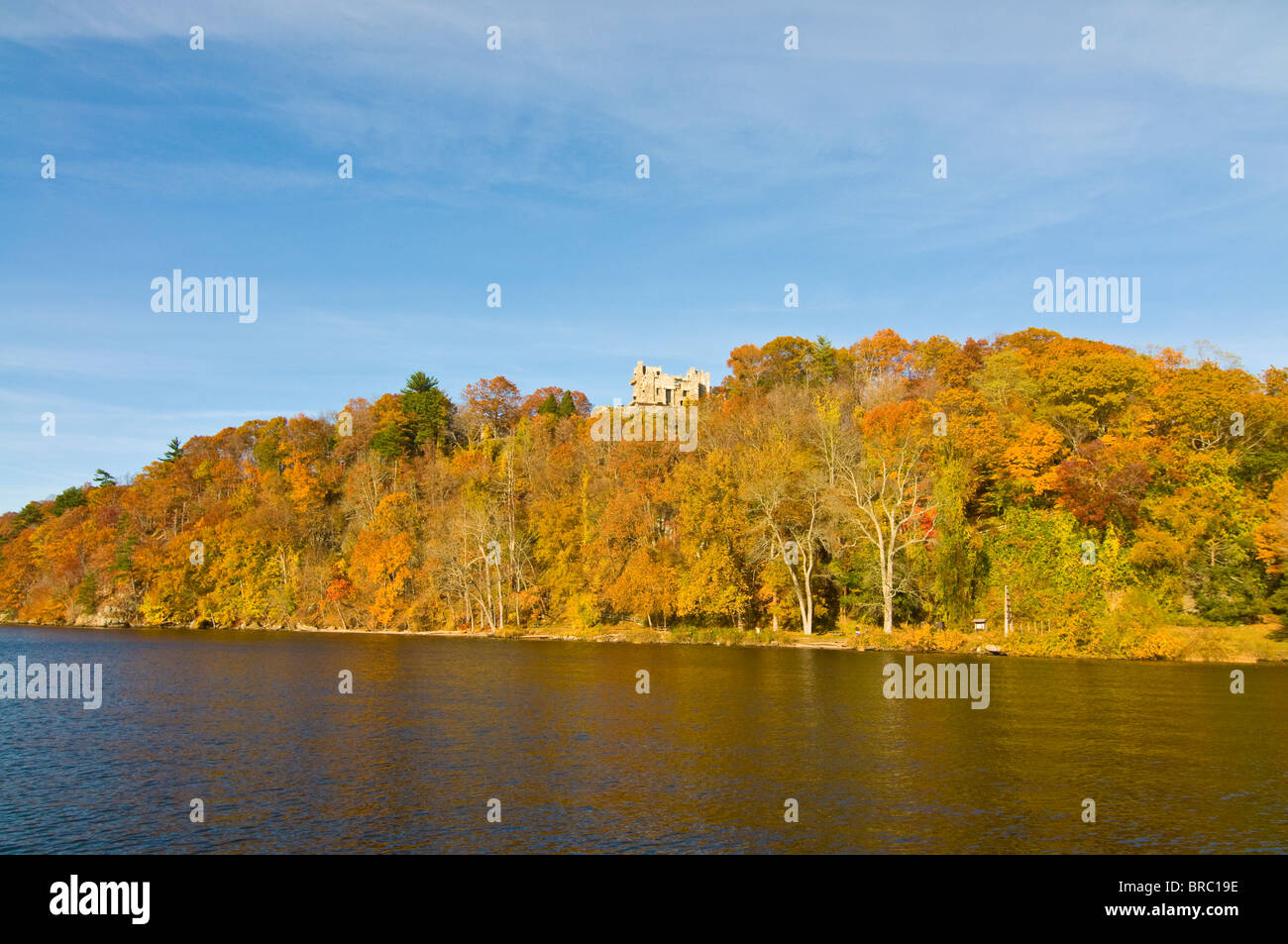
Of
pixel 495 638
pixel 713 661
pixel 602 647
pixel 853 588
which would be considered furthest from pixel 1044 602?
pixel 495 638

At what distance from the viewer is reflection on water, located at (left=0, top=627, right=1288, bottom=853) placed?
63.1ft

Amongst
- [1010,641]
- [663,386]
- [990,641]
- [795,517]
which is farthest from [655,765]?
[663,386]

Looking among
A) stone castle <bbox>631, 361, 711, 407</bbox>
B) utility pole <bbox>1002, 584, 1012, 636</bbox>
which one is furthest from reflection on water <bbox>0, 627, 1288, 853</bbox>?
stone castle <bbox>631, 361, 711, 407</bbox>

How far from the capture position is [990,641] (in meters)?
57.6

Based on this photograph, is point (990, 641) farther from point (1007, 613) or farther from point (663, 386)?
point (663, 386)

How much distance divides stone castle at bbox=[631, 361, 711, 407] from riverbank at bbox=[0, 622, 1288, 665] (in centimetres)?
7476

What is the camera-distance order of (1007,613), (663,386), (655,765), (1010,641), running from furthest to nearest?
(663,386)
(1007,613)
(1010,641)
(655,765)

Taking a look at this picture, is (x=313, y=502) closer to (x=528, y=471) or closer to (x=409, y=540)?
(x=409, y=540)

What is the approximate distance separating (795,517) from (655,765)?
145 ft

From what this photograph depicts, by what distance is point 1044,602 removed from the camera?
57750 mm

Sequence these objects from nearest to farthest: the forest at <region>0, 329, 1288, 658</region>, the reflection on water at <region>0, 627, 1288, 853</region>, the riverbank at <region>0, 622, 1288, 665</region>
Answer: the reflection on water at <region>0, 627, 1288, 853</region> → the riverbank at <region>0, 622, 1288, 665</region> → the forest at <region>0, 329, 1288, 658</region>

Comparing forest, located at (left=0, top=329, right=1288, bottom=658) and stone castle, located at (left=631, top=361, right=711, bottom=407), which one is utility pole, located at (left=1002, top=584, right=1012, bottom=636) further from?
stone castle, located at (left=631, top=361, right=711, bottom=407)

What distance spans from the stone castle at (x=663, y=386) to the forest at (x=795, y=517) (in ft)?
86.8

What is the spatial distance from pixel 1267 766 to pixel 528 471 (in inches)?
3038
